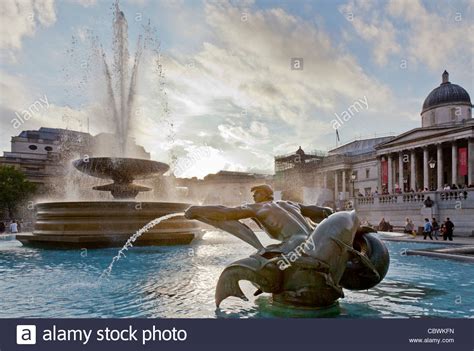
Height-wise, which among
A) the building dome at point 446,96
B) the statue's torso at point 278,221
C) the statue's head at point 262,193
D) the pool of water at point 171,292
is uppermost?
the building dome at point 446,96

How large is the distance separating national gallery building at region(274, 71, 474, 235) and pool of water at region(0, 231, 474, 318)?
2.85m

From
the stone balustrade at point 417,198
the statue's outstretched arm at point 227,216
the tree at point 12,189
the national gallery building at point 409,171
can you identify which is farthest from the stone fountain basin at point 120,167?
the tree at point 12,189

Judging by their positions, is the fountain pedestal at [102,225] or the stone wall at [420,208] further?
the stone wall at [420,208]

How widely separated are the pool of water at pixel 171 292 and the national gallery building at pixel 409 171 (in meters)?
Answer: 2.85

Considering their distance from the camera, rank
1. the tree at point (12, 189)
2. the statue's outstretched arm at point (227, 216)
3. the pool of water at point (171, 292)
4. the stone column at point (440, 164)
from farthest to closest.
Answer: the stone column at point (440, 164), the tree at point (12, 189), the statue's outstretched arm at point (227, 216), the pool of water at point (171, 292)

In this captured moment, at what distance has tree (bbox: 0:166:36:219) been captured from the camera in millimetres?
43500

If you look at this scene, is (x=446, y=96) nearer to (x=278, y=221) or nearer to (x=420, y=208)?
(x=420, y=208)

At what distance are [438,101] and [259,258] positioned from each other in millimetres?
55862

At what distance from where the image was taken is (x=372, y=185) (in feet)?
204

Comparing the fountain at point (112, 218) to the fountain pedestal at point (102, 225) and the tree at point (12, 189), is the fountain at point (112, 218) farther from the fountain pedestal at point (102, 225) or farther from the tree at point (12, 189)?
the tree at point (12, 189)

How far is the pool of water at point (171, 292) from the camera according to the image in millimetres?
4648

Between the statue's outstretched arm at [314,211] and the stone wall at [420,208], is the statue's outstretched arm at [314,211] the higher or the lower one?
the higher one

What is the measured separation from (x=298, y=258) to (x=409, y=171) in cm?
5312

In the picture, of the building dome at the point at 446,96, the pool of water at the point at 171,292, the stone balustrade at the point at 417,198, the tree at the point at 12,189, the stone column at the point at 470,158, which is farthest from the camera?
the building dome at the point at 446,96
